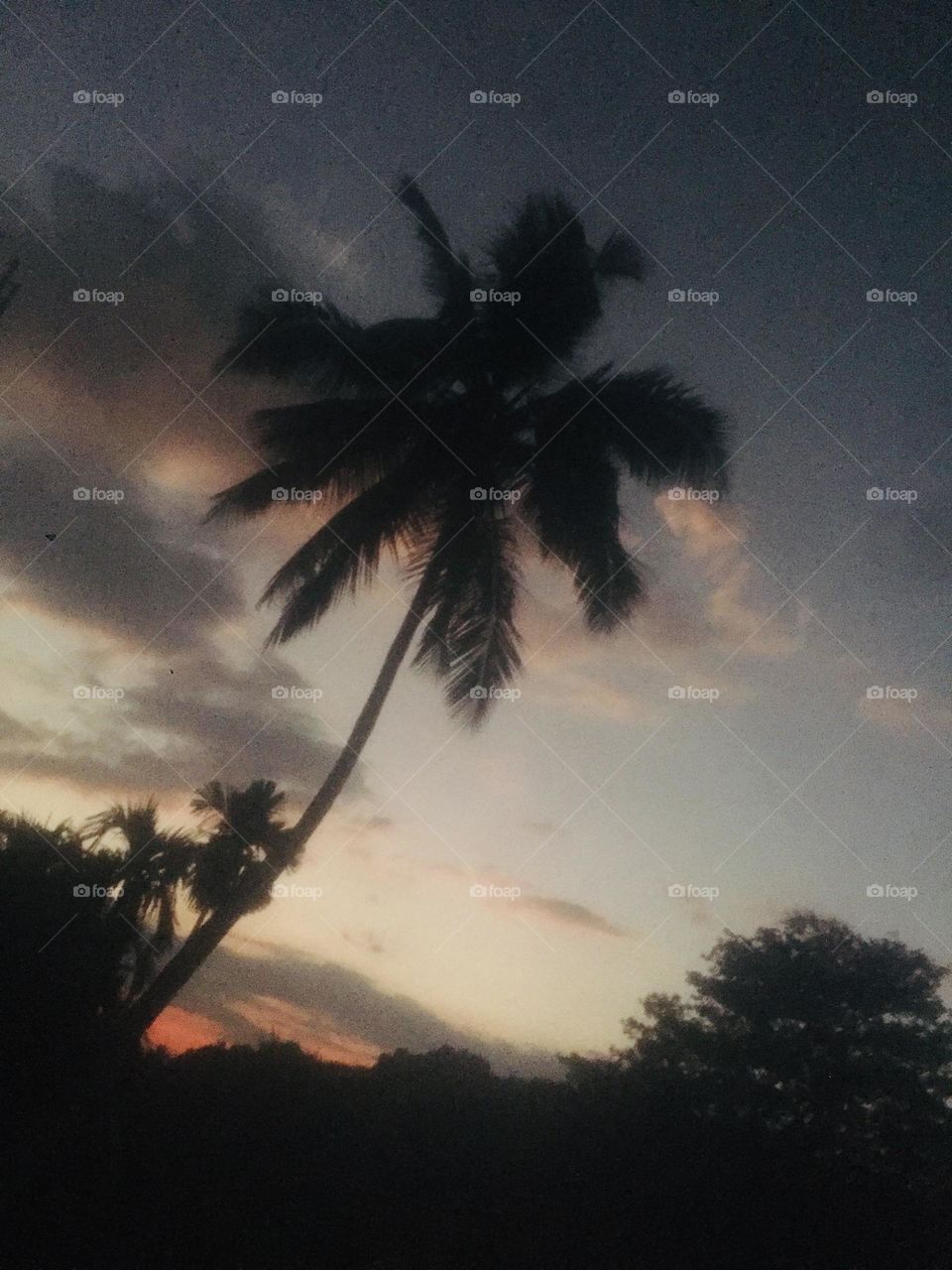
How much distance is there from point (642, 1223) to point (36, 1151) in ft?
7.04

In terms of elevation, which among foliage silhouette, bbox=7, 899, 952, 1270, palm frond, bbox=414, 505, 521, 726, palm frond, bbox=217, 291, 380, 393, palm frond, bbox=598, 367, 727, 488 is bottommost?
foliage silhouette, bbox=7, 899, 952, 1270

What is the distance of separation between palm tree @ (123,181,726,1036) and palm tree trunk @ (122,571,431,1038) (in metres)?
0.02

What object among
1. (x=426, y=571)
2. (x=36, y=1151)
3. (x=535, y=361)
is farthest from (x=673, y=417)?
(x=36, y=1151)

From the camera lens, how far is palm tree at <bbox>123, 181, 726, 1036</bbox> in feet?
12.6

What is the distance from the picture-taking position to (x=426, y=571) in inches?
157

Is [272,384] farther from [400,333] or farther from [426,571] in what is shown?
[426,571]

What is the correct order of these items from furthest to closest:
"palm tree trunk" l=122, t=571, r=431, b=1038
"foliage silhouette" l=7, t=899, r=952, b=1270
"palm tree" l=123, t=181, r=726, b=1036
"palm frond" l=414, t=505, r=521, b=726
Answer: "palm tree" l=123, t=181, r=726, b=1036, "palm frond" l=414, t=505, r=521, b=726, "palm tree trunk" l=122, t=571, r=431, b=1038, "foliage silhouette" l=7, t=899, r=952, b=1270

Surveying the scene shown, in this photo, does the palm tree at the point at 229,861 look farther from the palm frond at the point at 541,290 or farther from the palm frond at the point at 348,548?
the palm frond at the point at 541,290

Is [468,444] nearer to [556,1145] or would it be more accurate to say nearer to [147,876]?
[147,876]

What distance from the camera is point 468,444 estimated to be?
14.0 ft

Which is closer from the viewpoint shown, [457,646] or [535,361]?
[457,646]

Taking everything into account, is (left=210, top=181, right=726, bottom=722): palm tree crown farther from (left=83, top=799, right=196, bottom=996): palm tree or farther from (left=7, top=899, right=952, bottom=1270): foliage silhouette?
(left=7, top=899, right=952, bottom=1270): foliage silhouette

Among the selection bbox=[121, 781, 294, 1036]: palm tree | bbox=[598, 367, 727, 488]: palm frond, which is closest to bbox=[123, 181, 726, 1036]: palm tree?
bbox=[598, 367, 727, 488]: palm frond

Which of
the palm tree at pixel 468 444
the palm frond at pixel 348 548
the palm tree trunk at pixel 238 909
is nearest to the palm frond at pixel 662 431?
the palm tree at pixel 468 444
